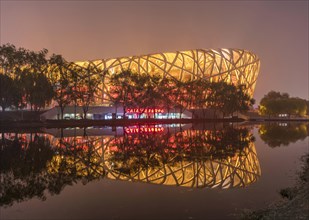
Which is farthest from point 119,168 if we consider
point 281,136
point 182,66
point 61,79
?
→ point 182,66

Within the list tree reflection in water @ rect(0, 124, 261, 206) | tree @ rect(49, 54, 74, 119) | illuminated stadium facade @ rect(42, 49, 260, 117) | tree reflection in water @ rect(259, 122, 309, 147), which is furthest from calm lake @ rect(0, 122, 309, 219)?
illuminated stadium facade @ rect(42, 49, 260, 117)

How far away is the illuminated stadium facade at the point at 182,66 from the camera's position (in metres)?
121

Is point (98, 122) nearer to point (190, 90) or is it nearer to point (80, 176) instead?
point (190, 90)

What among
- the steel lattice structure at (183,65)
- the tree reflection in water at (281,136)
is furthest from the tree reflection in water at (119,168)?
the steel lattice structure at (183,65)

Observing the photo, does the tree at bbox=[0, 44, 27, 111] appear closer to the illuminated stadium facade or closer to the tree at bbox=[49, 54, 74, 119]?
the tree at bbox=[49, 54, 74, 119]

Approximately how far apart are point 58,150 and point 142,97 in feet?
203

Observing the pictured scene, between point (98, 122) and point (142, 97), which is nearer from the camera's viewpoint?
point (98, 122)

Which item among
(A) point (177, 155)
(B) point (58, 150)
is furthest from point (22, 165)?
(A) point (177, 155)

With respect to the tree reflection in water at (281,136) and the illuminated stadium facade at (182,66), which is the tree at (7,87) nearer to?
the tree reflection in water at (281,136)

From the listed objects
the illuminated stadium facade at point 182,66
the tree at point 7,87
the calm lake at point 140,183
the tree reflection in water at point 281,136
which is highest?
the illuminated stadium facade at point 182,66

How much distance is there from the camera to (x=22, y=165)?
19578mm

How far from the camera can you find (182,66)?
122438 millimetres

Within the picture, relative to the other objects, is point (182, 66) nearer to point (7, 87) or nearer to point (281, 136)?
point (7, 87)

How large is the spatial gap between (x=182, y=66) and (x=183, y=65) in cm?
60
